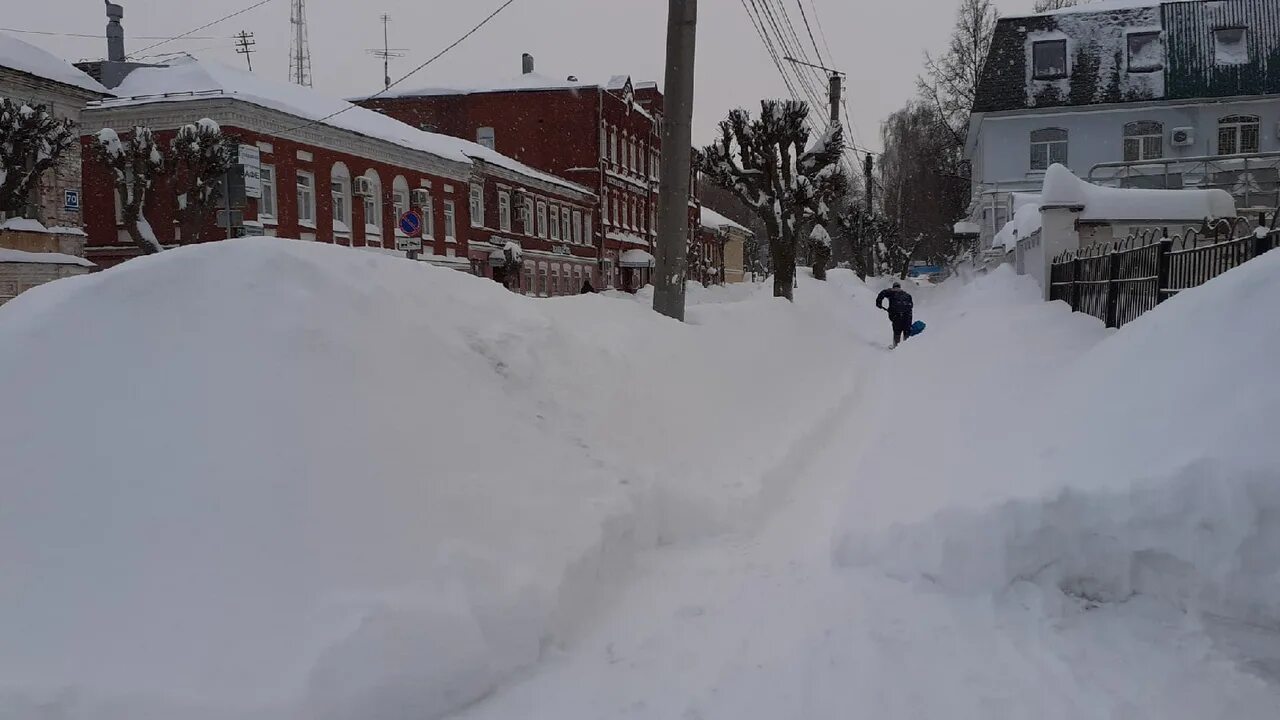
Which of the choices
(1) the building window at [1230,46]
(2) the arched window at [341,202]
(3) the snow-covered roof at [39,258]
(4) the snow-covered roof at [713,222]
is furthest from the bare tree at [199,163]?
(4) the snow-covered roof at [713,222]

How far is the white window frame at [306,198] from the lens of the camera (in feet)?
87.2

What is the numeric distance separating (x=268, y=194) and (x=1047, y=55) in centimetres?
2723

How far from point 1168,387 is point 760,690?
2.66 metres

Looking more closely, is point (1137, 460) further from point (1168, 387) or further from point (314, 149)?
point (314, 149)

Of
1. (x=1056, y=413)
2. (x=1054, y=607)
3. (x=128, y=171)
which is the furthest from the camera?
(x=128, y=171)

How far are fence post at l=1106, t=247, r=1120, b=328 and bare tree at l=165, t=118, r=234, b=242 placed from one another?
19300 mm

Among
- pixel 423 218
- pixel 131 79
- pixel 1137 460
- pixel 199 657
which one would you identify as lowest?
pixel 199 657

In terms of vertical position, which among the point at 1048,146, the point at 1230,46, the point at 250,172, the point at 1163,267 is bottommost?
the point at 1163,267

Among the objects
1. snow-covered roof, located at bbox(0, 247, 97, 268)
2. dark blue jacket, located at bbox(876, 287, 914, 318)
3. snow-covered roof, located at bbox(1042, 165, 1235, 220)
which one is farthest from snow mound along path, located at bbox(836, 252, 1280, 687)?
snow-covered roof, located at bbox(0, 247, 97, 268)

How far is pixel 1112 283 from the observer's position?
10.4 m

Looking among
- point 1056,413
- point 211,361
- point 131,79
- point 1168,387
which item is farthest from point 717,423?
point 131,79

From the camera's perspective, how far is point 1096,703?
3539mm

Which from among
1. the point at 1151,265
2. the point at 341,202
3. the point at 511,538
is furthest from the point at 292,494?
the point at 341,202

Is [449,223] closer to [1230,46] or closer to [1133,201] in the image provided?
[1133,201]
